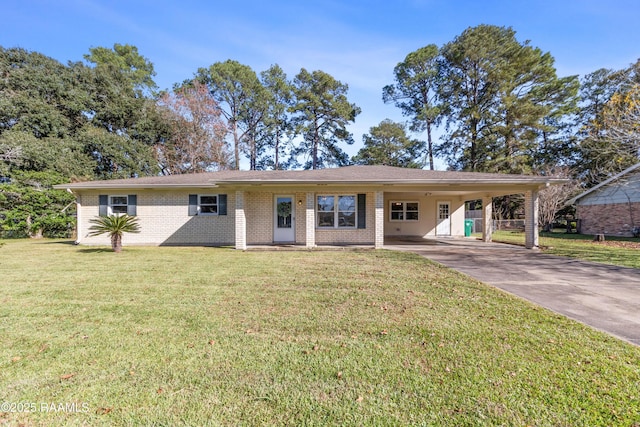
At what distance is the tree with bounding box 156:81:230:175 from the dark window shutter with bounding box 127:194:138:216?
12653 mm

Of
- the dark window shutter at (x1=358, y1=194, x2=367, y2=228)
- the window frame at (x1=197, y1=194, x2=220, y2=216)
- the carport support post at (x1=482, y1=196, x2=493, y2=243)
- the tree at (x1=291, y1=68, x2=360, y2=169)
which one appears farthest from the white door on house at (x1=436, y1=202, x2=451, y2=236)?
the tree at (x1=291, y1=68, x2=360, y2=169)

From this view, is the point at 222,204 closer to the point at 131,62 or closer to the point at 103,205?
the point at 103,205

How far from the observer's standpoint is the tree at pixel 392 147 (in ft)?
91.5

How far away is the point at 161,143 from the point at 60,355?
83.5 ft

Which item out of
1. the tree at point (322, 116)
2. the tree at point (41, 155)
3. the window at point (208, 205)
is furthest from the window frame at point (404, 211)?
the tree at point (41, 155)

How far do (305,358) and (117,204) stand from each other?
13.0m

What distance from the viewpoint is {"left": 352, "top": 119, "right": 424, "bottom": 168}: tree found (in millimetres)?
27891

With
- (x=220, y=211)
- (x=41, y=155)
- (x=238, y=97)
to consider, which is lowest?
(x=220, y=211)

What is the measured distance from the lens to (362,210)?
39.4 feet

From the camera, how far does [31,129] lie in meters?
19.5

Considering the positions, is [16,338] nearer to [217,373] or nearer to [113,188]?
[217,373]

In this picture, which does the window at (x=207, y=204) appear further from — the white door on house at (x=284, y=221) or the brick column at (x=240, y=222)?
the white door on house at (x=284, y=221)

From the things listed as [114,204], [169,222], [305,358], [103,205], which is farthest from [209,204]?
[305,358]

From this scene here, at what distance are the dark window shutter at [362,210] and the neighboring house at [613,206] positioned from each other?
1454 centimetres
